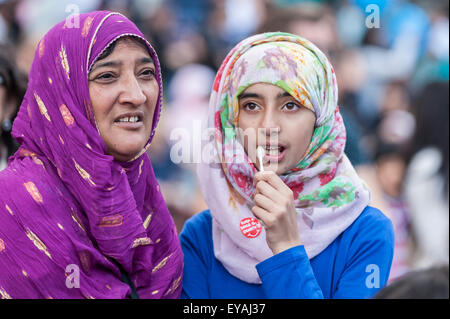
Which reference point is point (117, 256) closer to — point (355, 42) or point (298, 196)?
point (298, 196)

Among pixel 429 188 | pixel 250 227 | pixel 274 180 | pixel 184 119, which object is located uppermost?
pixel 184 119

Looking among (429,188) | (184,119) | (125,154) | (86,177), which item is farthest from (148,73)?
(184,119)

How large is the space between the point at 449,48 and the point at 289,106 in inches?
208

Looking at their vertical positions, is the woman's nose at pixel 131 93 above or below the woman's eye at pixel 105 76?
below

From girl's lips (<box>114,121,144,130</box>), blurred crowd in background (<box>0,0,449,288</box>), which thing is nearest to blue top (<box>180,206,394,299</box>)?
girl's lips (<box>114,121,144,130</box>)

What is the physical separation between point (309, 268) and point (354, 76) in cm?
459

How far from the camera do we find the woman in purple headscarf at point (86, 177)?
91.6 inches

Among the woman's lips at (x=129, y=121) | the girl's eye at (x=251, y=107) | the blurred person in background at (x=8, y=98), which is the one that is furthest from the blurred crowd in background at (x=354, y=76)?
the girl's eye at (x=251, y=107)

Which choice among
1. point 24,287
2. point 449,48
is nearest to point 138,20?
point 449,48

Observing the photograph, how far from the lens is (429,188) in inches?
180

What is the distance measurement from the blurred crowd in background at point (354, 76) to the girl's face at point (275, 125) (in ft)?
2.26

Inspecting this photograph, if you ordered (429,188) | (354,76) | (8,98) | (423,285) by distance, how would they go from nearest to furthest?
(423,285) → (8,98) → (429,188) → (354,76)

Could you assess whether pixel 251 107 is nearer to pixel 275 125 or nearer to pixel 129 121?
pixel 275 125

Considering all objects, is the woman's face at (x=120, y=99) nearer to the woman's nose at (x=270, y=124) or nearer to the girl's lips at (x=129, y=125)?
the girl's lips at (x=129, y=125)
